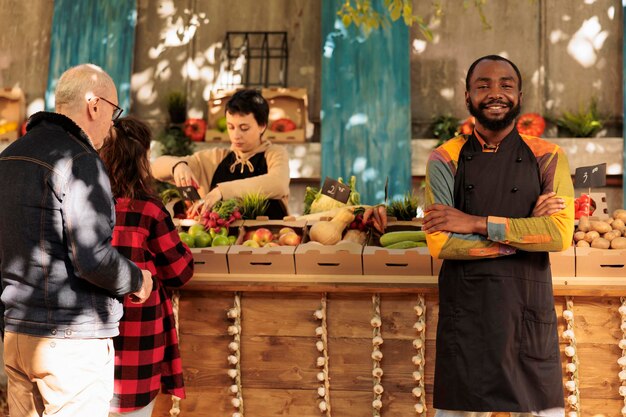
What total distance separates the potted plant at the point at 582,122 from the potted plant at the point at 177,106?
3.38 m

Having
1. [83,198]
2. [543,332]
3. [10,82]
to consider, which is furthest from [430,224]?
[10,82]

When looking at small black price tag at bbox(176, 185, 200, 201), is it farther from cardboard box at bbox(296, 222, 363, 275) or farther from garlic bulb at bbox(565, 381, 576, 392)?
garlic bulb at bbox(565, 381, 576, 392)

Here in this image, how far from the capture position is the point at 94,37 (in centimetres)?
738

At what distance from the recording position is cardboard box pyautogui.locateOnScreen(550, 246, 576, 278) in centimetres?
300

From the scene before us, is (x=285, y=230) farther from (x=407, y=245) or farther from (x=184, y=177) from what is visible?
(x=184, y=177)

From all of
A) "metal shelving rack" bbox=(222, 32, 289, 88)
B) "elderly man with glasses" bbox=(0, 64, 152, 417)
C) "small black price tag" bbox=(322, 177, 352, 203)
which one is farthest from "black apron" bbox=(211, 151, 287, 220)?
"metal shelving rack" bbox=(222, 32, 289, 88)

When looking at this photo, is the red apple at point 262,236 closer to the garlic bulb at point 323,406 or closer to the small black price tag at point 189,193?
the small black price tag at point 189,193

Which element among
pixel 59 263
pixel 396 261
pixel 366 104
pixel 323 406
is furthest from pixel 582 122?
pixel 59 263

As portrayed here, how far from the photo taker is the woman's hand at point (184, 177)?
3.92m

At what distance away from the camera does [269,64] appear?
7520 millimetres

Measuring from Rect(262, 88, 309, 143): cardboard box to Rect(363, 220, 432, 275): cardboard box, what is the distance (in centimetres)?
408

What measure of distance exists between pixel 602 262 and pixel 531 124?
162 inches

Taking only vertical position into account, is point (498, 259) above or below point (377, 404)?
above

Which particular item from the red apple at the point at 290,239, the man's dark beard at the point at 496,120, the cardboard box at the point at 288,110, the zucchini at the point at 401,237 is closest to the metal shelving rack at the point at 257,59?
the cardboard box at the point at 288,110
